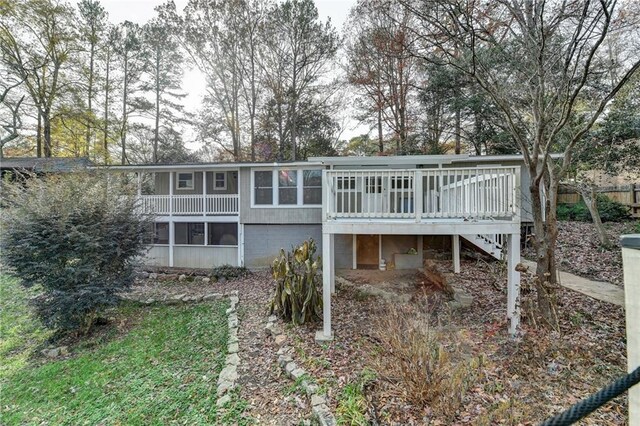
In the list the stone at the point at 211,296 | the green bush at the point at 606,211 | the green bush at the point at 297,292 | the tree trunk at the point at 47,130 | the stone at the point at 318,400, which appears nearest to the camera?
the stone at the point at 318,400

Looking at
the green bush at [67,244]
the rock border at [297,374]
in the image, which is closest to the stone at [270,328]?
the rock border at [297,374]

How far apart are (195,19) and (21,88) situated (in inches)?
407

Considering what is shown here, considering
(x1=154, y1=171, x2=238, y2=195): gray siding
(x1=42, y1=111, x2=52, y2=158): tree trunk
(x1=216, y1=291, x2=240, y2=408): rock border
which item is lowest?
(x1=216, y1=291, x2=240, y2=408): rock border

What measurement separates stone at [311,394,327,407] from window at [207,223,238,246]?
900 centimetres

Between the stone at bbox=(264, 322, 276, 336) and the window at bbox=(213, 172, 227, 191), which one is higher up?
the window at bbox=(213, 172, 227, 191)

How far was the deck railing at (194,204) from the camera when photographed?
1211 centimetres

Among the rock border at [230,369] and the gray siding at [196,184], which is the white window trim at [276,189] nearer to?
the gray siding at [196,184]

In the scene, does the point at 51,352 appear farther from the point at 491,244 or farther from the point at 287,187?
the point at 491,244

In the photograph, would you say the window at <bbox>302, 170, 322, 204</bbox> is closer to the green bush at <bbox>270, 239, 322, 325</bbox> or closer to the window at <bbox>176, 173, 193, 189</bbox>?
the green bush at <bbox>270, 239, 322, 325</bbox>

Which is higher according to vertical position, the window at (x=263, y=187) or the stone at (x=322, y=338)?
the window at (x=263, y=187)

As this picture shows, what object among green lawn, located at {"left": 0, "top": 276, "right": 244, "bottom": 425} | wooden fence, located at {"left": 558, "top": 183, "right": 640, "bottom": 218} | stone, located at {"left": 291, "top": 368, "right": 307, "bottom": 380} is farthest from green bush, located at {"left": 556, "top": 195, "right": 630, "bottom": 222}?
green lawn, located at {"left": 0, "top": 276, "right": 244, "bottom": 425}

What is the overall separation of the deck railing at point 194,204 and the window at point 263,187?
1.01m

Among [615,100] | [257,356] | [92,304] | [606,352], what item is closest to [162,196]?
[92,304]

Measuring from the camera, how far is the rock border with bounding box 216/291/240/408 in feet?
13.8
